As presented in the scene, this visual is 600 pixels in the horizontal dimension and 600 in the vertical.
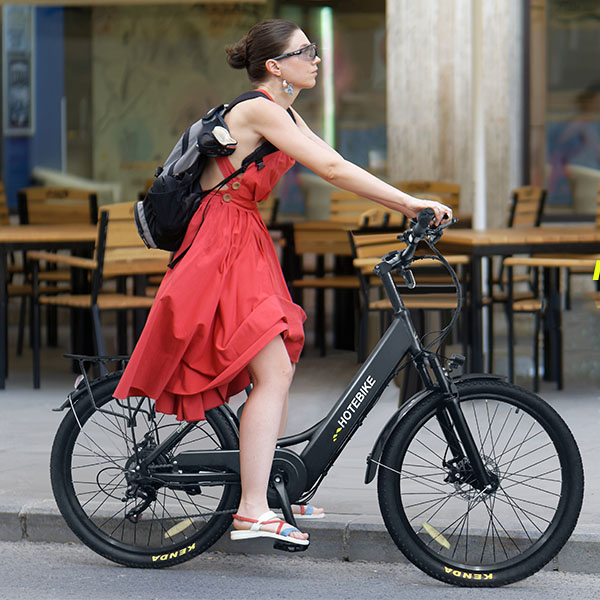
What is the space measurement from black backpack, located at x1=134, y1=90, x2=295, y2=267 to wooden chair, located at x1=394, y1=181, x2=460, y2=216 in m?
5.80

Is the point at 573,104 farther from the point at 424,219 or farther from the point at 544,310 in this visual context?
the point at 424,219

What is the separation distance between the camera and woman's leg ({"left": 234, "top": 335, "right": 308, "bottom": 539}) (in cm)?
439

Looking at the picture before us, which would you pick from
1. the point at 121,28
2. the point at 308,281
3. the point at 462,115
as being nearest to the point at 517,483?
the point at 308,281

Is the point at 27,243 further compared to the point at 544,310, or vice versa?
the point at 544,310

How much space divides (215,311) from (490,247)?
332 centimetres

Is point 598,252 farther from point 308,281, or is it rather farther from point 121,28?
point 121,28

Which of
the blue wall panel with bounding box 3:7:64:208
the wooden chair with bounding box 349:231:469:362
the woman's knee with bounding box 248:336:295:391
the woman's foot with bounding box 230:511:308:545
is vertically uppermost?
the blue wall panel with bounding box 3:7:64:208

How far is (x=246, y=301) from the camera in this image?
4406 millimetres

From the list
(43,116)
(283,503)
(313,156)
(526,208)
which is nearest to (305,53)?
(313,156)

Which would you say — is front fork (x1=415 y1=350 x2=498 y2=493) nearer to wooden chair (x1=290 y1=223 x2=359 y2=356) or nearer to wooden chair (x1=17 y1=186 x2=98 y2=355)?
wooden chair (x1=290 y1=223 x2=359 y2=356)

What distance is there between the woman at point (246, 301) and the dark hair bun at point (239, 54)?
29mm

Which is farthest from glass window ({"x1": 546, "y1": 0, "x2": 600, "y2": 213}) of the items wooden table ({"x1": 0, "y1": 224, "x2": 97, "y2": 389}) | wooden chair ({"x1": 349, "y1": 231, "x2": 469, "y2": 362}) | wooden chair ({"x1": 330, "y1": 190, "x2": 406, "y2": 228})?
wooden table ({"x1": 0, "y1": 224, "x2": 97, "y2": 389})

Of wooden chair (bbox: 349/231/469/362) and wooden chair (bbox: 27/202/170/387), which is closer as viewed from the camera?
wooden chair (bbox: 349/231/469/362)

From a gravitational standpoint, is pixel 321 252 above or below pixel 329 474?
above
